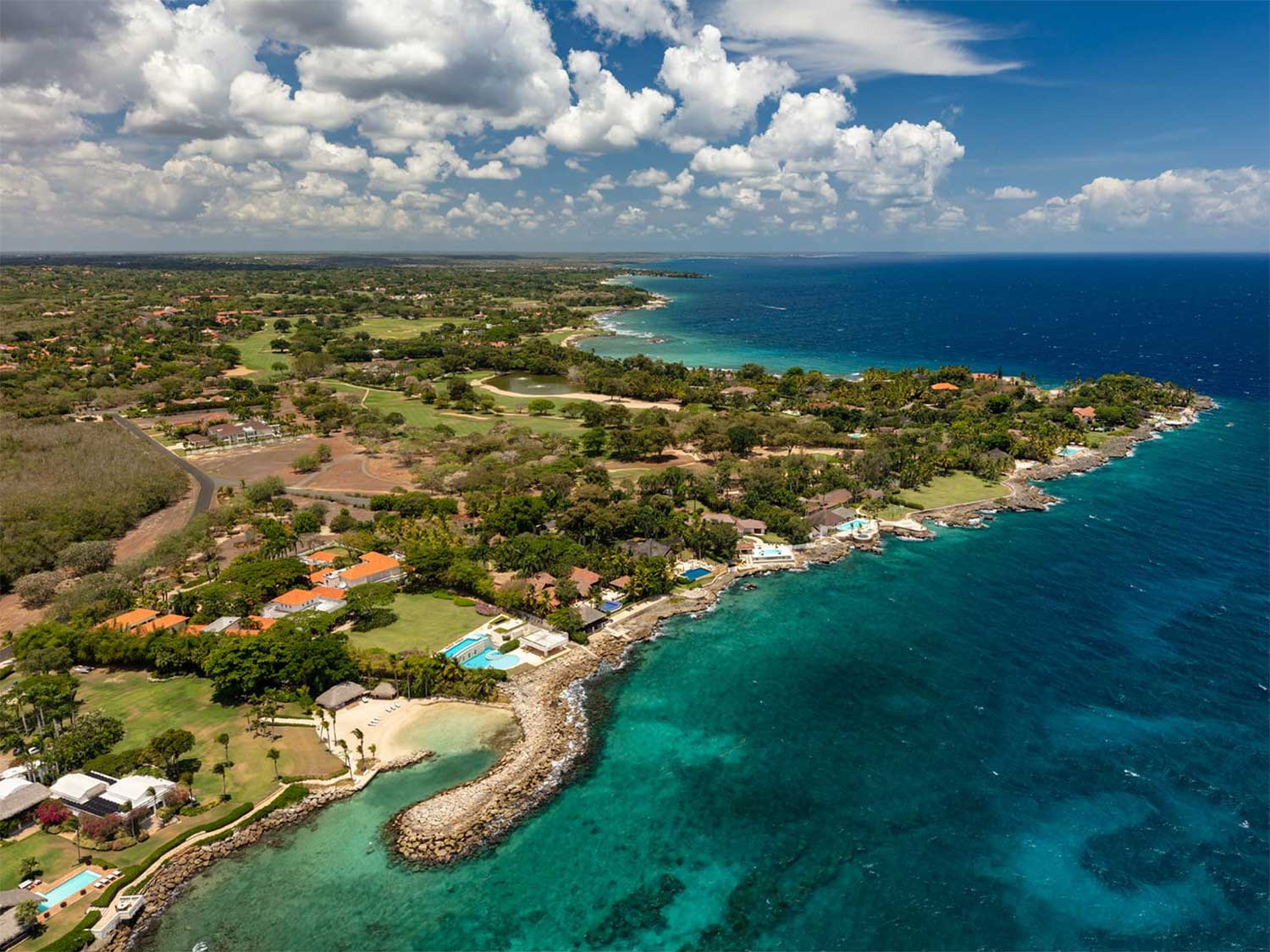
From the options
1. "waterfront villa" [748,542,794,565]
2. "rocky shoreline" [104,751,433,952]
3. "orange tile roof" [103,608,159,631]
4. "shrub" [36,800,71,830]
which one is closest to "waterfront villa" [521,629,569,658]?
"rocky shoreline" [104,751,433,952]

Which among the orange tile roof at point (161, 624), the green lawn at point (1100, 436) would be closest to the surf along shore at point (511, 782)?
the orange tile roof at point (161, 624)

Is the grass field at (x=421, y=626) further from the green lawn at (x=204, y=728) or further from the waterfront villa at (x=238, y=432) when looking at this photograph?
the waterfront villa at (x=238, y=432)

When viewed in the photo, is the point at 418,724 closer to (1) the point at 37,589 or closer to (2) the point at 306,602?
(2) the point at 306,602

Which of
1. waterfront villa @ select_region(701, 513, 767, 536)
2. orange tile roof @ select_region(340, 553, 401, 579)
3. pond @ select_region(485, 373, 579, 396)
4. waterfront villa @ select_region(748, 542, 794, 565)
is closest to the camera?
orange tile roof @ select_region(340, 553, 401, 579)

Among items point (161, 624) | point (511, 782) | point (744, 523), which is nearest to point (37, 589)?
point (161, 624)

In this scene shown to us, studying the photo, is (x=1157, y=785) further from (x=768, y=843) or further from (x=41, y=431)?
(x=41, y=431)

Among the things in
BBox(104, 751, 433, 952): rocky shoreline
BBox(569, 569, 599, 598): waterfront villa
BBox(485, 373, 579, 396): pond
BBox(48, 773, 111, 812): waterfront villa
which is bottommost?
BBox(104, 751, 433, 952): rocky shoreline

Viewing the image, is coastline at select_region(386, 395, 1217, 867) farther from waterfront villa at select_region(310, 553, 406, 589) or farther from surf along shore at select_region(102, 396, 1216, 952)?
waterfront villa at select_region(310, 553, 406, 589)

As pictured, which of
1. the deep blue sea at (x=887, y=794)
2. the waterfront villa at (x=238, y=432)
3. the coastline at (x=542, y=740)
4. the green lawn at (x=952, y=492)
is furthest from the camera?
the waterfront villa at (x=238, y=432)
